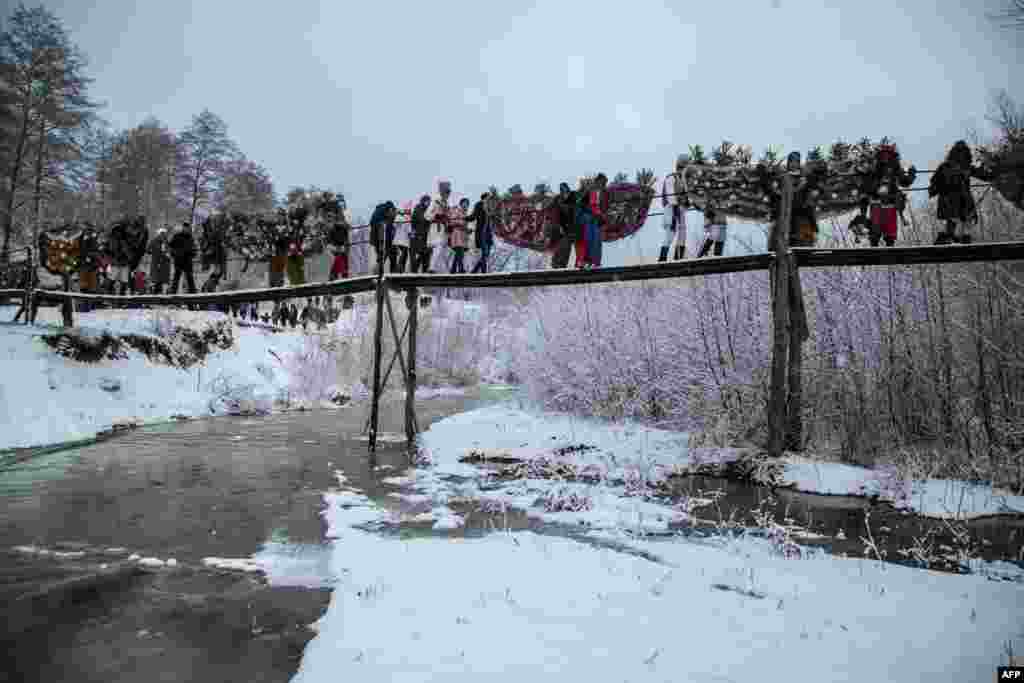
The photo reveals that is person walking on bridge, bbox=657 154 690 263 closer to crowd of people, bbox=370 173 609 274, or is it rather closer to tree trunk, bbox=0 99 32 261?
crowd of people, bbox=370 173 609 274

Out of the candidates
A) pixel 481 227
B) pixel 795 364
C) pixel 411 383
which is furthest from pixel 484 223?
pixel 795 364

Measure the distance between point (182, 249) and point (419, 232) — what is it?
680 centimetres

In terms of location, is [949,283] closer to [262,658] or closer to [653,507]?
[653,507]

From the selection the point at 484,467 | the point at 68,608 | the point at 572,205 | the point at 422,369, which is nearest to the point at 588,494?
the point at 484,467

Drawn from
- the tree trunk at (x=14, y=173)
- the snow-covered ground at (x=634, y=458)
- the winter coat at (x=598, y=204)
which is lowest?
the snow-covered ground at (x=634, y=458)

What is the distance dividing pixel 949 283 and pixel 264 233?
16.2 metres

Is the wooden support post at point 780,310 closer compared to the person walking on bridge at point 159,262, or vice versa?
the wooden support post at point 780,310

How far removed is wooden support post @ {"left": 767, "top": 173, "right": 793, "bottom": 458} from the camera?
412 inches

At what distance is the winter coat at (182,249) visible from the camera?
14930 mm

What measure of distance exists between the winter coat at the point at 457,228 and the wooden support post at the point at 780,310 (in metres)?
6.35

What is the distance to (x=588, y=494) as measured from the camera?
31.3 feet

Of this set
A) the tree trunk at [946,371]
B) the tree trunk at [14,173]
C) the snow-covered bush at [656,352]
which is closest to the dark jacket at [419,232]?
the snow-covered bush at [656,352]

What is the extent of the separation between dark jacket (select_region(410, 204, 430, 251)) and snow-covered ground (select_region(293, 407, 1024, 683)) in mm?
7336

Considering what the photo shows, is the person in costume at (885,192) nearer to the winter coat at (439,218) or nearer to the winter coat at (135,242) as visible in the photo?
the winter coat at (439,218)
